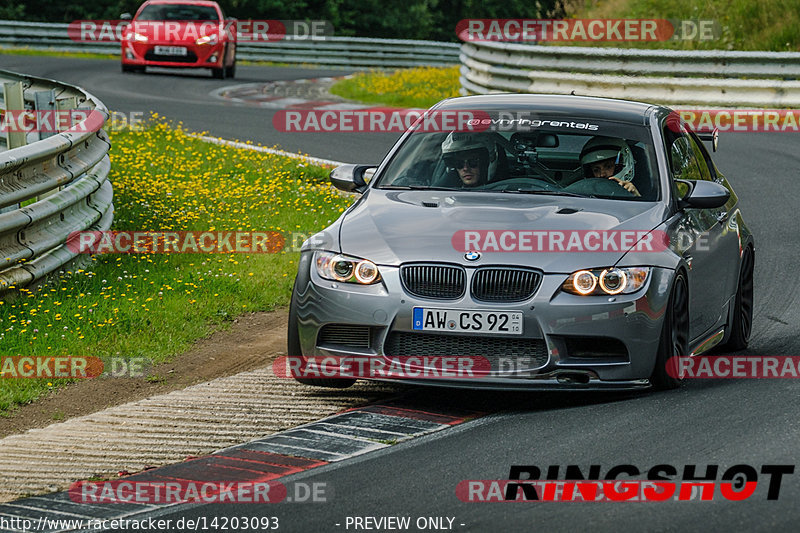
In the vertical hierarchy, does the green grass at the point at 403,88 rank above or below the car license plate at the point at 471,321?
below

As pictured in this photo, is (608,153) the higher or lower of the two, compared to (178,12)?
higher

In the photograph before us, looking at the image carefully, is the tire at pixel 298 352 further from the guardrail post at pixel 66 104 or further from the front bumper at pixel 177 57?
the front bumper at pixel 177 57

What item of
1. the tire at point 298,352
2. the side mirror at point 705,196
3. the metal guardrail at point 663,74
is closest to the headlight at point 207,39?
the metal guardrail at point 663,74

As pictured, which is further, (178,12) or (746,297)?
(178,12)

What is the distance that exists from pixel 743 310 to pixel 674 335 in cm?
164

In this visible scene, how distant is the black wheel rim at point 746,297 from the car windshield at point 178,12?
75.3 ft

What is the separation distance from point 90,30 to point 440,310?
33.1 metres

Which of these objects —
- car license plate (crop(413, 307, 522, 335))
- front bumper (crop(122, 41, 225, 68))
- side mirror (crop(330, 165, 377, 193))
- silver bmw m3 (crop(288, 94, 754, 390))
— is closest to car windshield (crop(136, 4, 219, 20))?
front bumper (crop(122, 41, 225, 68))

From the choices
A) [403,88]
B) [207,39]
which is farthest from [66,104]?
[207,39]

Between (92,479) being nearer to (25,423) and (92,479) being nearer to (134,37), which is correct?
(25,423)

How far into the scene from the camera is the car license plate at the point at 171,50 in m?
28.2

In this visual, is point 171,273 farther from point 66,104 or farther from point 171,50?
point 171,50

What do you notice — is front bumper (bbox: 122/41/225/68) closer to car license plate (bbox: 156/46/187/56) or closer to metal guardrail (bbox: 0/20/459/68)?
car license plate (bbox: 156/46/187/56)

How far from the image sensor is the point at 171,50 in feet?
93.0
